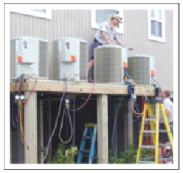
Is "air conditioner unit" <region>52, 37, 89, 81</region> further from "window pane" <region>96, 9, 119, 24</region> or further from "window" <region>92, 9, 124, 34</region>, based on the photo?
"window pane" <region>96, 9, 119, 24</region>

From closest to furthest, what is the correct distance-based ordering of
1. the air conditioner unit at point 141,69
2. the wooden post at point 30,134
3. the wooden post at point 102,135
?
the wooden post at point 30,134 → the wooden post at point 102,135 → the air conditioner unit at point 141,69

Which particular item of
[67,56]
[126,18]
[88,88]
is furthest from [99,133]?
[126,18]

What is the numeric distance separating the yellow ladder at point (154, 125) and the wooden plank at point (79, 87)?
0.31 meters

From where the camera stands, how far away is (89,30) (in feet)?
31.0

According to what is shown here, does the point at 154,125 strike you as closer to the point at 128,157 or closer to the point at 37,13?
the point at 128,157

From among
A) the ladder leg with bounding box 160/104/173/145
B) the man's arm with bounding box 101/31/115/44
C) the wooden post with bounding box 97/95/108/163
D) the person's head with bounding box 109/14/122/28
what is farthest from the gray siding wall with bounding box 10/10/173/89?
the ladder leg with bounding box 160/104/173/145

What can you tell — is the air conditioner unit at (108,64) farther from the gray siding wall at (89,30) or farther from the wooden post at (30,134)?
the wooden post at (30,134)

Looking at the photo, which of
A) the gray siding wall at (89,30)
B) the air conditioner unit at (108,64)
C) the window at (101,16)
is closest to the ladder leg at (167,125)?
the air conditioner unit at (108,64)

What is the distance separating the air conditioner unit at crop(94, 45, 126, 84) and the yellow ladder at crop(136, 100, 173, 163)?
3.07 feet

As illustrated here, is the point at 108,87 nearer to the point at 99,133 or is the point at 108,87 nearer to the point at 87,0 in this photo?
the point at 99,133

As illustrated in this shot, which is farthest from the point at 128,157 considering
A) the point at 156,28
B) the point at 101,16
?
the point at 156,28

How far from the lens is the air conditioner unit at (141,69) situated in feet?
30.0
